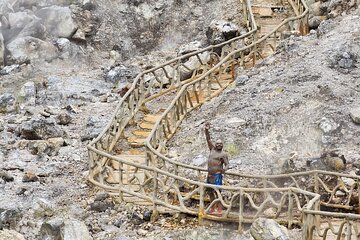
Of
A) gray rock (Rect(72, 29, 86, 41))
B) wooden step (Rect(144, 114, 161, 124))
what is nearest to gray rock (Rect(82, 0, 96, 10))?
gray rock (Rect(72, 29, 86, 41))

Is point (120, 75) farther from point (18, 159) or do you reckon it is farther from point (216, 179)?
point (216, 179)

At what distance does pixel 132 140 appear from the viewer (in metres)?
18.6

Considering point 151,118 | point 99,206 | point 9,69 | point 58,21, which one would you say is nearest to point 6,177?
point 99,206

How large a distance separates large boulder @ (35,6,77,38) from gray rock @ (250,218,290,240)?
45.1 feet

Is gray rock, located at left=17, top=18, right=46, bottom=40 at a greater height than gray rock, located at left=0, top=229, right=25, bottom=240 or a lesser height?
greater

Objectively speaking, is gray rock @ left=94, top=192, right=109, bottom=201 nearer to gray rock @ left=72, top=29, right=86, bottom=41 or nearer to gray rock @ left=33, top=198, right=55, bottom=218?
gray rock @ left=33, top=198, right=55, bottom=218

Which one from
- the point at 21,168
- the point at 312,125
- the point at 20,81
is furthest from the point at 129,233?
the point at 20,81

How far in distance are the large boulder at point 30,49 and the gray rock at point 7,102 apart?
2517mm

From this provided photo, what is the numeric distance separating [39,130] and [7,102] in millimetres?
3118

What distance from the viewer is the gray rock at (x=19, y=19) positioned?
25.1 m

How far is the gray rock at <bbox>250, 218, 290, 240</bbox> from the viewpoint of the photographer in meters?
13.0

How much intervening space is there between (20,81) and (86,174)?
6839mm

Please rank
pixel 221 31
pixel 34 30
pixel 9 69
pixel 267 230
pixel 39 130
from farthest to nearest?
pixel 34 30, pixel 221 31, pixel 9 69, pixel 39 130, pixel 267 230

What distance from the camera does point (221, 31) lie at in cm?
2428
